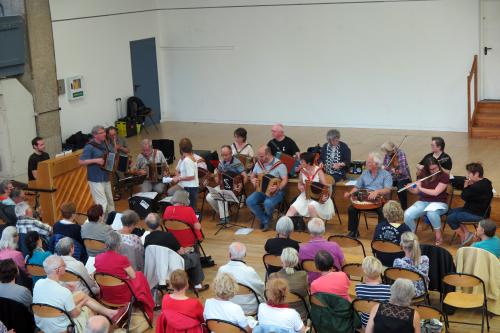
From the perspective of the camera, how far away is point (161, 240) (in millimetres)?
7438

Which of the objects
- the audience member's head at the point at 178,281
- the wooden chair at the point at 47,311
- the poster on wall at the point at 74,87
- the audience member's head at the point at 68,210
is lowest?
the wooden chair at the point at 47,311

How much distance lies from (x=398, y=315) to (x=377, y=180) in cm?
419

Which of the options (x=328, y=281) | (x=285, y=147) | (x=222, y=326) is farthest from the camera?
(x=285, y=147)

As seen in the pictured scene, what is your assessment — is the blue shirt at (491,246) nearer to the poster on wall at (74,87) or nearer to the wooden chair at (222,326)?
the wooden chair at (222,326)

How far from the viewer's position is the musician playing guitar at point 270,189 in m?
9.97

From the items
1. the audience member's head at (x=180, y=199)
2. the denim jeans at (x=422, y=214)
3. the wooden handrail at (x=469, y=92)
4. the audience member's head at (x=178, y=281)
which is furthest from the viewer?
the wooden handrail at (x=469, y=92)

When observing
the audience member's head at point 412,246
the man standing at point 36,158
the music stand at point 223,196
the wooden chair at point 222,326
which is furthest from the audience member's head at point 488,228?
the man standing at point 36,158

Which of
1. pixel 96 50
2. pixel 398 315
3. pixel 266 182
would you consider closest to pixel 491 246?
pixel 398 315

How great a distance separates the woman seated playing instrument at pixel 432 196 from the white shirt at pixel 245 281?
3.17 metres

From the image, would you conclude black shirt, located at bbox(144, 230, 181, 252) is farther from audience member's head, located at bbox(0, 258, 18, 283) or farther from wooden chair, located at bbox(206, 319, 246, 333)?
wooden chair, located at bbox(206, 319, 246, 333)

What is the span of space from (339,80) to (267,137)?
2194mm

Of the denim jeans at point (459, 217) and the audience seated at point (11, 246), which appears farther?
the denim jeans at point (459, 217)

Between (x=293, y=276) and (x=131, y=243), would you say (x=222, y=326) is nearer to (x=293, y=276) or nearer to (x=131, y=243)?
(x=293, y=276)

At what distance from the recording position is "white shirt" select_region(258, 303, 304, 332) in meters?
5.56
